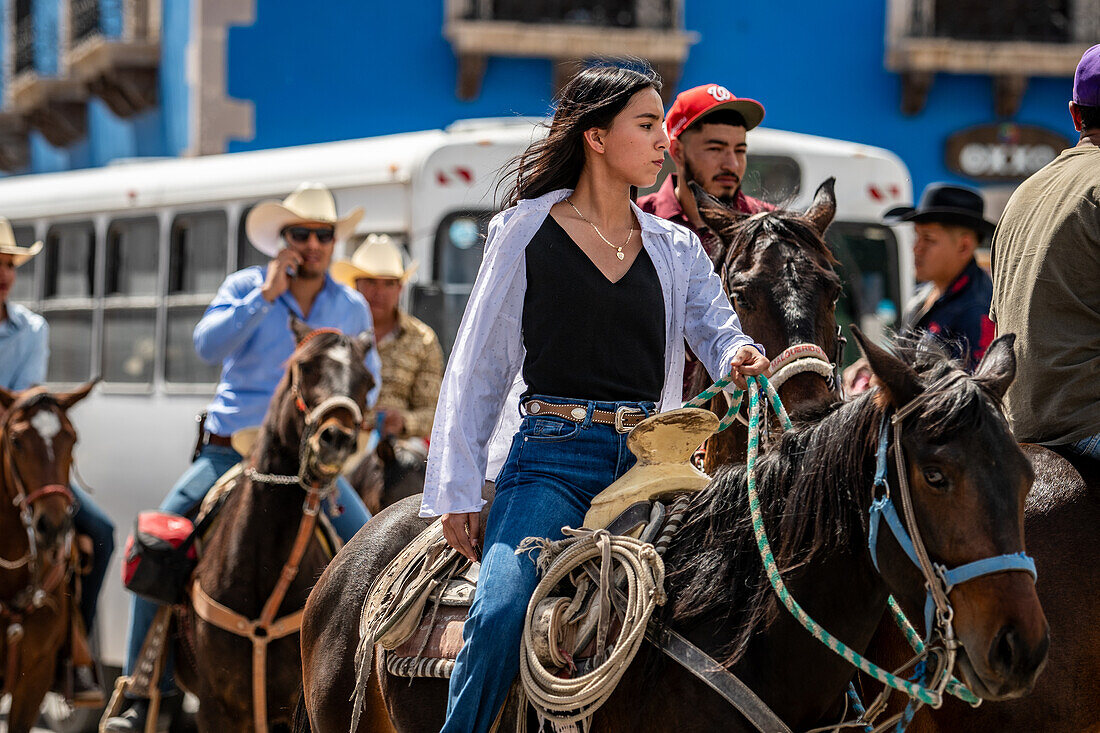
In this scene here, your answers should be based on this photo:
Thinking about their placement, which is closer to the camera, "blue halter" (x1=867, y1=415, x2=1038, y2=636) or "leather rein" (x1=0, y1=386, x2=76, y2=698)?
"blue halter" (x1=867, y1=415, x2=1038, y2=636)

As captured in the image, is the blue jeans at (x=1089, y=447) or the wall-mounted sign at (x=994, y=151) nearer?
the blue jeans at (x=1089, y=447)

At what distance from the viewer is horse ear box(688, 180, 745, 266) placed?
4.76m

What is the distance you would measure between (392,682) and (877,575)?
1.37 meters

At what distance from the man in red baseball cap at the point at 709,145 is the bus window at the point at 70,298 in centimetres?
663

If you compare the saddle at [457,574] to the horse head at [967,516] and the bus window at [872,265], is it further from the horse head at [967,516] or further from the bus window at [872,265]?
the bus window at [872,265]

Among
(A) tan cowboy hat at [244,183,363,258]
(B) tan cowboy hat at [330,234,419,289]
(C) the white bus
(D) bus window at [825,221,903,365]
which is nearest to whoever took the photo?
(A) tan cowboy hat at [244,183,363,258]

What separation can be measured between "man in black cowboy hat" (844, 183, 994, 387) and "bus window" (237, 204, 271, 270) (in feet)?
14.3

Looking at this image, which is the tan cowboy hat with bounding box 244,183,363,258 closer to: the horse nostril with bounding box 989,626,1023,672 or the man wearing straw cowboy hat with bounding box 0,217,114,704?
the man wearing straw cowboy hat with bounding box 0,217,114,704

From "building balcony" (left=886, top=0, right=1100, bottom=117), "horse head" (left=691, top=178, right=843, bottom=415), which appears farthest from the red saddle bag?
"building balcony" (left=886, top=0, right=1100, bottom=117)

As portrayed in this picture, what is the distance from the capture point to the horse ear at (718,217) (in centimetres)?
476

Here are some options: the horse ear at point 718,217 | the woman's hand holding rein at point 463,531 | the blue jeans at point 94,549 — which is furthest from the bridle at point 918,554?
the blue jeans at point 94,549

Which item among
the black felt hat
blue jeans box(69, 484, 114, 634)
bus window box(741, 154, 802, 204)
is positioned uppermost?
bus window box(741, 154, 802, 204)

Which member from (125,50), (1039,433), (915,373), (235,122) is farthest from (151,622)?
(125,50)

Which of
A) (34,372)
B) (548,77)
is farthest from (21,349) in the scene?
(548,77)
